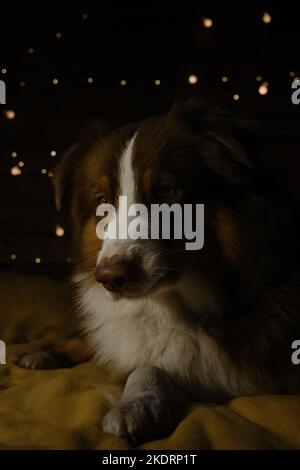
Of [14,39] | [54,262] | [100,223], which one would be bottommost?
[54,262]

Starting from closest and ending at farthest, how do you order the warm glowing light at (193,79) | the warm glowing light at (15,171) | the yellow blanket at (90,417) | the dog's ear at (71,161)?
the yellow blanket at (90,417) → the dog's ear at (71,161) → the warm glowing light at (193,79) → the warm glowing light at (15,171)

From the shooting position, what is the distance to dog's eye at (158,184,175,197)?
1.81m

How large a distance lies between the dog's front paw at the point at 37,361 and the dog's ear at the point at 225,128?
46.2 inches

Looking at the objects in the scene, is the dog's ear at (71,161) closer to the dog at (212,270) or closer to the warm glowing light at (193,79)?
the dog at (212,270)

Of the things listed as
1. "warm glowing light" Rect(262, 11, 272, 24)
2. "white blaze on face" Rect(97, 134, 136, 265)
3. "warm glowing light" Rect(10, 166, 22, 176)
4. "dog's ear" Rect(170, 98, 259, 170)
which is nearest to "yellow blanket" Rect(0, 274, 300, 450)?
"white blaze on face" Rect(97, 134, 136, 265)

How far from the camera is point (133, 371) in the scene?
1840mm

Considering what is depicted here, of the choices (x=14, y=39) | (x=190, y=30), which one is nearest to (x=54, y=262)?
(x=14, y=39)

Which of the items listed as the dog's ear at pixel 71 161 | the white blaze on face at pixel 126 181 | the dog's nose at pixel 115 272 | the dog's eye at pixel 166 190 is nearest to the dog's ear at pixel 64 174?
the dog's ear at pixel 71 161

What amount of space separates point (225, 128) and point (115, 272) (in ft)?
2.23

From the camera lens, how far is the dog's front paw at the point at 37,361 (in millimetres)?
2250

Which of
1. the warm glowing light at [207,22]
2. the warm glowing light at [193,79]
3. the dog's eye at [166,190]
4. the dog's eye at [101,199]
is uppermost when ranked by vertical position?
the warm glowing light at [207,22]

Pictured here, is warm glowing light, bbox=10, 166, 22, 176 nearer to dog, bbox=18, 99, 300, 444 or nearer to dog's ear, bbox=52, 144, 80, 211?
dog's ear, bbox=52, 144, 80, 211
